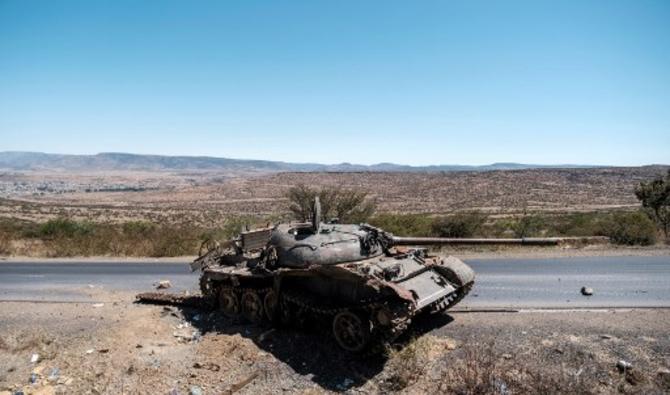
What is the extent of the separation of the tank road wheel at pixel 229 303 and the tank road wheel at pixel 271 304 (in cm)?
105

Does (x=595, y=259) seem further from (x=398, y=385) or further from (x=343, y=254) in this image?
(x=398, y=385)

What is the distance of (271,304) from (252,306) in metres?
0.74

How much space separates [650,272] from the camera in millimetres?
15273

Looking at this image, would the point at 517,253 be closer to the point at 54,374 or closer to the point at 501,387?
the point at 501,387

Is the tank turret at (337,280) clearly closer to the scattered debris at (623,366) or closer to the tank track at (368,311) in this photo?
the tank track at (368,311)

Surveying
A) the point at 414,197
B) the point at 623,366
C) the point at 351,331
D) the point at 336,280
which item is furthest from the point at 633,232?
the point at 414,197

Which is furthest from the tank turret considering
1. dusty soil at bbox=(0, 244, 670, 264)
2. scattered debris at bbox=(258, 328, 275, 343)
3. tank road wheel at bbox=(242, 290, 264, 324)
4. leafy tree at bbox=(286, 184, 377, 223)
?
leafy tree at bbox=(286, 184, 377, 223)

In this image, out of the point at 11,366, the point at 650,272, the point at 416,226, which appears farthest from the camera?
the point at 416,226

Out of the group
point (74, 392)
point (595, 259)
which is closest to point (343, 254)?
point (74, 392)

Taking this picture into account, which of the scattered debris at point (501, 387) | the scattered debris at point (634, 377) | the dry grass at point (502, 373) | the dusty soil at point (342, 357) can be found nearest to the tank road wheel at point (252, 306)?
the dusty soil at point (342, 357)

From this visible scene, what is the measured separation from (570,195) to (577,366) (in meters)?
71.1

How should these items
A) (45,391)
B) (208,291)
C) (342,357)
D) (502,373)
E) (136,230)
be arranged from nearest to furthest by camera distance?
(502,373)
(45,391)
(342,357)
(208,291)
(136,230)

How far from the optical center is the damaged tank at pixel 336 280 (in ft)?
29.7

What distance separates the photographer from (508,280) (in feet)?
48.4
